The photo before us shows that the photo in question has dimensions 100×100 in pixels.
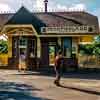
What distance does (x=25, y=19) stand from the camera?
4109 cm

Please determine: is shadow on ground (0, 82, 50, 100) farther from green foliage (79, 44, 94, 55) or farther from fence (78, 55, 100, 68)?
green foliage (79, 44, 94, 55)

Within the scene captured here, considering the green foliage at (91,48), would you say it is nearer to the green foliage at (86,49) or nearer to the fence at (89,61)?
the green foliage at (86,49)

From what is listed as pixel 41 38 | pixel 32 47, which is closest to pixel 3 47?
pixel 32 47

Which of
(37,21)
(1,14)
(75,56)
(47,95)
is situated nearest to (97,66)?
(75,56)

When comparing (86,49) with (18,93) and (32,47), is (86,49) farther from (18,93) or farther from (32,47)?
(18,93)

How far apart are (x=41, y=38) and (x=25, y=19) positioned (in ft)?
7.96

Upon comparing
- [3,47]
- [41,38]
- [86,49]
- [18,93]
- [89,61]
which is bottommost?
[18,93]

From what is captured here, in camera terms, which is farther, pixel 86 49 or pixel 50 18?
pixel 50 18

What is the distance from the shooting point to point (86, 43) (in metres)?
43.5

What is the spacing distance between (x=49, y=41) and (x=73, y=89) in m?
19.9

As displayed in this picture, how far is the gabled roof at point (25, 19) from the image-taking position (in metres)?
40.9

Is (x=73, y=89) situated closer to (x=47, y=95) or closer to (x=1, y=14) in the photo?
(x=47, y=95)

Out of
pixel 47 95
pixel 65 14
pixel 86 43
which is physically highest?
pixel 65 14

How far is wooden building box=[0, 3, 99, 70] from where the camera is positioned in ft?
130
